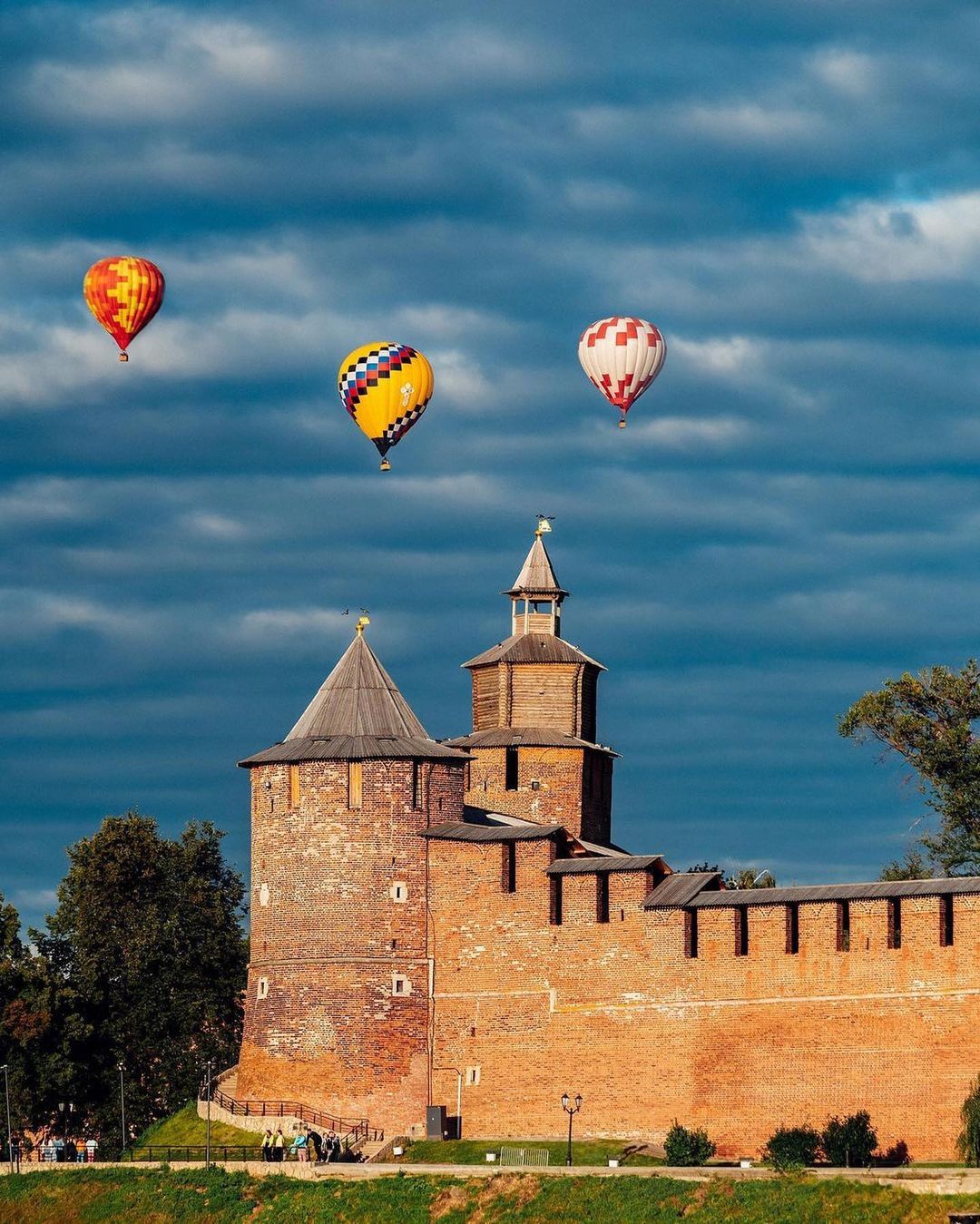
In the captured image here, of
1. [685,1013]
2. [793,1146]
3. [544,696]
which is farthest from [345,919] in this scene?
[544,696]

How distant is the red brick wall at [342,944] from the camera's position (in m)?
56.3

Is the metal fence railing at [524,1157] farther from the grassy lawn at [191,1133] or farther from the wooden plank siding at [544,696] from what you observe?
the wooden plank siding at [544,696]

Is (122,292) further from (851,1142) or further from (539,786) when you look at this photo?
Answer: (851,1142)

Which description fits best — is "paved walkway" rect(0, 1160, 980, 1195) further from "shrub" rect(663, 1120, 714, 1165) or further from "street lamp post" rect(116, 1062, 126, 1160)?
"street lamp post" rect(116, 1062, 126, 1160)

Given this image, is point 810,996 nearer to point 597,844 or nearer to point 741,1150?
point 741,1150

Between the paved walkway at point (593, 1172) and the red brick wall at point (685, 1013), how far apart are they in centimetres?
271

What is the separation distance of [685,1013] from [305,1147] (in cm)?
753

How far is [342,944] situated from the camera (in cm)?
5706

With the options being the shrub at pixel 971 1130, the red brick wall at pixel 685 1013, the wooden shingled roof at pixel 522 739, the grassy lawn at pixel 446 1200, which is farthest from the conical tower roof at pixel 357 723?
the shrub at pixel 971 1130

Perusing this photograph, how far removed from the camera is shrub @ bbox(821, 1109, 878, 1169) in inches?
1977

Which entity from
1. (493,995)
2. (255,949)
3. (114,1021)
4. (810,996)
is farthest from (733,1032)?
(114,1021)

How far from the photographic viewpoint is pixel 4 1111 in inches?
2410

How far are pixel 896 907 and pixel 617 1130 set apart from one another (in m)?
6.83

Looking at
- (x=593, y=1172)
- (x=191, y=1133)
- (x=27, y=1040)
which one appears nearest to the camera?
(x=593, y=1172)
